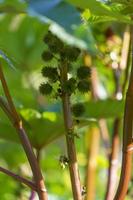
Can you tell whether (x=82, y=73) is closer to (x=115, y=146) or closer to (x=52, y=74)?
(x=52, y=74)

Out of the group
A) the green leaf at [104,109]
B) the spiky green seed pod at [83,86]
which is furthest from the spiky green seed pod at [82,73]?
the green leaf at [104,109]

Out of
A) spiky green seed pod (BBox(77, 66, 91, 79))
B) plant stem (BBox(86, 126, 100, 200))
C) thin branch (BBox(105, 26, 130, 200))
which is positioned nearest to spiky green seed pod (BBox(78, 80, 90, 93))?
spiky green seed pod (BBox(77, 66, 91, 79))

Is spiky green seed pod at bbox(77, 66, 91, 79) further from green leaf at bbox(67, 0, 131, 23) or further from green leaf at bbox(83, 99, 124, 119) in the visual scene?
green leaf at bbox(83, 99, 124, 119)

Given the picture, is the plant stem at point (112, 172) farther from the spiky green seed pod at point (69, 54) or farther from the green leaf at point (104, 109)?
the spiky green seed pod at point (69, 54)

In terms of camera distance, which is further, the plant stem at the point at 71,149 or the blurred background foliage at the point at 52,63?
the blurred background foliage at the point at 52,63

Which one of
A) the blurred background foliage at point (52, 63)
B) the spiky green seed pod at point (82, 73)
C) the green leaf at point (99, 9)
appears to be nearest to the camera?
the green leaf at point (99, 9)

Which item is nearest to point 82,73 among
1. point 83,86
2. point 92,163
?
point 83,86

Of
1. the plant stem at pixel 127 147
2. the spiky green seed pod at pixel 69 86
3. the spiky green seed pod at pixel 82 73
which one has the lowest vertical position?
the plant stem at pixel 127 147

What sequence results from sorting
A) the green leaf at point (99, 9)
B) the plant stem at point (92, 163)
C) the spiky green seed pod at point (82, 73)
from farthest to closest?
1. the plant stem at point (92, 163)
2. the spiky green seed pod at point (82, 73)
3. the green leaf at point (99, 9)
